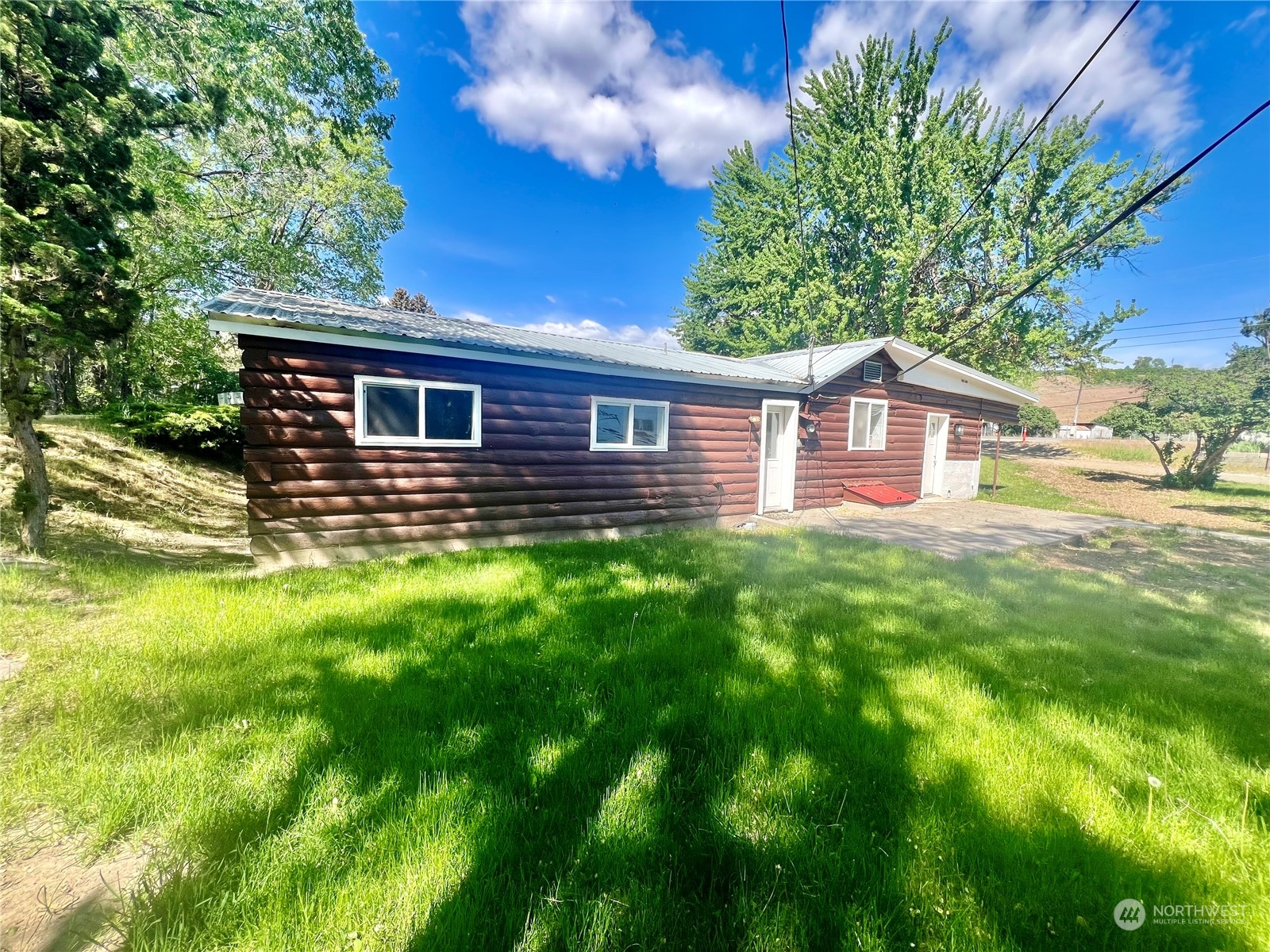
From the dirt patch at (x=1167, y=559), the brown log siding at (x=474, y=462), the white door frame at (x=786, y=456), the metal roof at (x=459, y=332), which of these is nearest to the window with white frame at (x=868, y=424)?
the white door frame at (x=786, y=456)

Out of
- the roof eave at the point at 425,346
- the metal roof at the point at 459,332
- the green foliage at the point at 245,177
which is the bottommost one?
the roof eave at the point at 425,346

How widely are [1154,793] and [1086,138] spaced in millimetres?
23445

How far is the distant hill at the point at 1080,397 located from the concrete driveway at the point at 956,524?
5190 centimetres

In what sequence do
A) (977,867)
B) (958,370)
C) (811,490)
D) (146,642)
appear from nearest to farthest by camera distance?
(977,867)
(146,642)
(811,490)
(958,370)

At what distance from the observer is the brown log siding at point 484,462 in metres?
5.24

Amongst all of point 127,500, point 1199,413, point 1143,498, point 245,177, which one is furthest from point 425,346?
point 1199,413

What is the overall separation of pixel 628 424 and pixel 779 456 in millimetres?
3862

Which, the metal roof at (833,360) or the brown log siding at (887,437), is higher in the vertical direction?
the metal roof at (833,360)

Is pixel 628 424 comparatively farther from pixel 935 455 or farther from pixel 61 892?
pixel 935 455

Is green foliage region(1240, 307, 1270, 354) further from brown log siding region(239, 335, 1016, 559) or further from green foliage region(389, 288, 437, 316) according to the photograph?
green foliage region(389, 288, 437, 316)

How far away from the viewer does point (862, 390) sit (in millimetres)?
10570

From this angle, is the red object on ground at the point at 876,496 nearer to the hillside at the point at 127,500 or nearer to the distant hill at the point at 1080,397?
the hillside at the point at 127,500

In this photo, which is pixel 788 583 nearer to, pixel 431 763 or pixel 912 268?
pixel 431 763

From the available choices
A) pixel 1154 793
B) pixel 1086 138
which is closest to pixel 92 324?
pixel 1154 793
